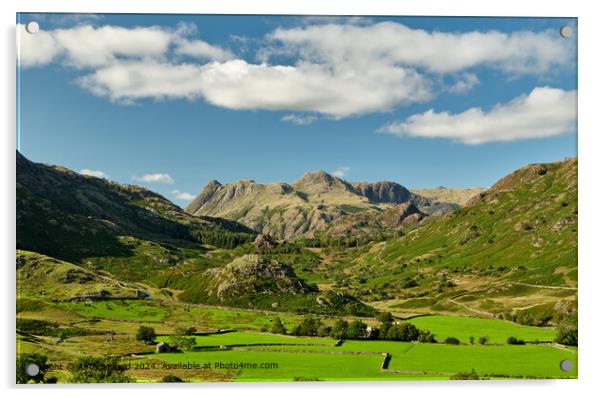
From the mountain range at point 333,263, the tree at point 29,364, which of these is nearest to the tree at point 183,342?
the tree at point 29,364

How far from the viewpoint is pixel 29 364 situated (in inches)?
899

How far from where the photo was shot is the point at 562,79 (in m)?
26.1

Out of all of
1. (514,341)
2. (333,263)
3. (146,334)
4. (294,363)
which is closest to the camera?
(294,363)

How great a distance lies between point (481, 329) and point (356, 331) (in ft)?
29.0

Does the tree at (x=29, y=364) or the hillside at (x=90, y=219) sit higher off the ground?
the hillside at (x=90, y=219)

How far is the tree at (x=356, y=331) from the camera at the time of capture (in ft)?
91.3

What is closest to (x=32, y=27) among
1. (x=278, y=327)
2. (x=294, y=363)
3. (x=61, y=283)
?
(x=61, y=283)

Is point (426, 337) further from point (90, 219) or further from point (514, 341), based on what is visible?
point (90, 219)

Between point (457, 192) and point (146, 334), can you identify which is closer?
point (146, 334)

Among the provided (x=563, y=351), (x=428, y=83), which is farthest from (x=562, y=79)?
(x=563, y=351)

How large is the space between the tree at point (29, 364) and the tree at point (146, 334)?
472 centimetres

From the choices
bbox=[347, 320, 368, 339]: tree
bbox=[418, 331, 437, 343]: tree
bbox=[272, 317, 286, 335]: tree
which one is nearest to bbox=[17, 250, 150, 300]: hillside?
bbox=[272, 317, 286, 335]: tree

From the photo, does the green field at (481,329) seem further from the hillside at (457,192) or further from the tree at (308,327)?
the hillside at (457,192)

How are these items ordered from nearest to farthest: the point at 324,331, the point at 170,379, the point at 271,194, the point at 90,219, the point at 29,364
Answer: the point at 29,364 < the point at 170,379 < the point at 324,331 < the point at 90,219 < the point at 271,194
